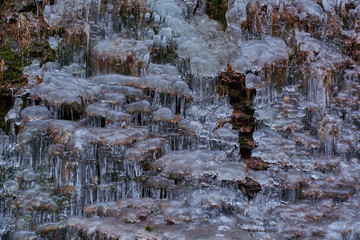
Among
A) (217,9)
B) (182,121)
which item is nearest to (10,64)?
(182,121)

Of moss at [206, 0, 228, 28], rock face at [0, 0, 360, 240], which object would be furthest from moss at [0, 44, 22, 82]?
moss at [206, 0, 228, 28]

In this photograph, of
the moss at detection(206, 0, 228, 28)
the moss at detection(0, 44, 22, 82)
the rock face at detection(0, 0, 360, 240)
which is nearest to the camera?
the rock face at detection(0, 0, 360, 240)

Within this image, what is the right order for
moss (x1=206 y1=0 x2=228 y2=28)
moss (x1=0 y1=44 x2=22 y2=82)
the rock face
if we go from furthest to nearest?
1. moss (x1=206 y1=0 x2=228 y2=28)
2. moss (x1=0 y1=44 x2=22 y2=82)
3. the rock face

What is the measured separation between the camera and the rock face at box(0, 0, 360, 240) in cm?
523

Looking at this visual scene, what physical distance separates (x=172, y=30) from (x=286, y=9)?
7.59 feet

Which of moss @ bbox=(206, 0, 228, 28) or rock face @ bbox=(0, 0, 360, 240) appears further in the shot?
moss @ bbox=(206, 0, 228, 28)

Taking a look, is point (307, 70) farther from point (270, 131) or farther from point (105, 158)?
point (105, 158)

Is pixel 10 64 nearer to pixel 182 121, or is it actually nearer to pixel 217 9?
pixel 182 121

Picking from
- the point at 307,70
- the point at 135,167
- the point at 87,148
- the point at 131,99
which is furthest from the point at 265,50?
the point at 87,148

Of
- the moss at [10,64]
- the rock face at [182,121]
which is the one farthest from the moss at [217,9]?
the moss at [10,64]

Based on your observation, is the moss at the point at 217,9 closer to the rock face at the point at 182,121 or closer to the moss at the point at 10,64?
the rock face at the point at 182,121

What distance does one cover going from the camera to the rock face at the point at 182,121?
523 centimetres

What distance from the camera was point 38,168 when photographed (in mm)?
5750

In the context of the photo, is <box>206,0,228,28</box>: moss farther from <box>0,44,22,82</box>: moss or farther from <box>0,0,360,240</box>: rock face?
<box>0,44,22,82</box>: moss
